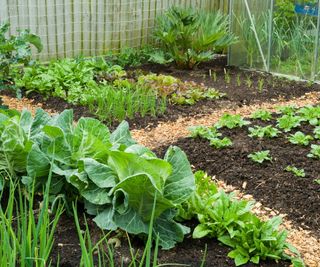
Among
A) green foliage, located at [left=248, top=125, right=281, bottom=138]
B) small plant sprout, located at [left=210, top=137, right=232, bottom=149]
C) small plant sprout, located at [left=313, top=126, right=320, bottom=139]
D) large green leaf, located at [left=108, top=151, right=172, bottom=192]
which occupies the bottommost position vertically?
small plant sprout, located at [left=210, top=137, right=232, bottom=149]

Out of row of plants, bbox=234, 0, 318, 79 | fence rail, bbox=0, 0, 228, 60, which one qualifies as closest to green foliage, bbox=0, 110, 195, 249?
fence rail, bbox=0, 0, 228, 60

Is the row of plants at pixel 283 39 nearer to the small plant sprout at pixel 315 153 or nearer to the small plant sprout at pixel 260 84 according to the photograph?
the small plant sprout at pixel 260 84

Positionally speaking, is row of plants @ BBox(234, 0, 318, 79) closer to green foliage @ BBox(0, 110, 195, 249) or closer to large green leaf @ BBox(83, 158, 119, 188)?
green foliage @ BBox(0, 110, 195, 249)

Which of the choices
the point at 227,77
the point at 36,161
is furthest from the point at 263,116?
the point at 36,161

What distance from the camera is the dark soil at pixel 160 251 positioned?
116 inches

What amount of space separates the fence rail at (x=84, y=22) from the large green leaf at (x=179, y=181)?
Answer: 536 centimetres

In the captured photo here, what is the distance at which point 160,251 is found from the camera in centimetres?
305

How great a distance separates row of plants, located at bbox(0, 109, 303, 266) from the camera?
9.73 feet

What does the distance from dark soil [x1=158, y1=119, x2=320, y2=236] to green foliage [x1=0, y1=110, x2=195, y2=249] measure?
121 centimetres

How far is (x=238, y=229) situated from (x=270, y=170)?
5.11 ft

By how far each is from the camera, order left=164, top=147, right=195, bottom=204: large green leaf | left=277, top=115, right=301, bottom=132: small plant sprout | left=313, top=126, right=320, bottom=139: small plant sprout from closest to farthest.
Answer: left=164, top=147, right=195, bottom=204: large green leaf, left=313, top=126, right=320, bottom=139: small plant sprout, left=277, top=115, right=301, bottom=132: small plant sprout

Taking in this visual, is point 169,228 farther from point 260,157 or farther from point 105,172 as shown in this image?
point 260,157

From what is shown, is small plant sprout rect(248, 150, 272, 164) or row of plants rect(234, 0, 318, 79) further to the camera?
row of plants rect(234, 0, 318, 79)

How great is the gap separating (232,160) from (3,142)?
218 centimetres
